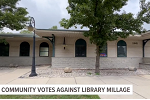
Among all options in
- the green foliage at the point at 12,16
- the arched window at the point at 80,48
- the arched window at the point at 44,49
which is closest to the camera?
the green foliage at the point at 12,16

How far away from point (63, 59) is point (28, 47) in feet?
16.1

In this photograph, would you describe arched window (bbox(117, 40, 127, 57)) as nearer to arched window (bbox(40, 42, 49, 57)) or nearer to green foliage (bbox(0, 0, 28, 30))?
arched window (bbox(40, 42, 49, 57))

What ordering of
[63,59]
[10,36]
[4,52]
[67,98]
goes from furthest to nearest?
[4,52]
[10,36]
[63,59]
[67,98]

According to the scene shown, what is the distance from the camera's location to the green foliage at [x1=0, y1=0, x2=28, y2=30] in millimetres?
8056

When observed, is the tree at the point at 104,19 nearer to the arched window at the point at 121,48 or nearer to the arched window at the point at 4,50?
the arched window at the point at 121,48

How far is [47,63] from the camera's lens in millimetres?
11922

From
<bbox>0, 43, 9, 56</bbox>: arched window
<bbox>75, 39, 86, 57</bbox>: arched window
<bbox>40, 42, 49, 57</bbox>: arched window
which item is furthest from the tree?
<bbox>0, 43, 9, 56</bbox>: arched window

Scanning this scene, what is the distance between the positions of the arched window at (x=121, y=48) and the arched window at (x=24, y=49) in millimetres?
9799

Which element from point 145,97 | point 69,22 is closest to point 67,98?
point 145,97

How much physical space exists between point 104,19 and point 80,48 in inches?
171

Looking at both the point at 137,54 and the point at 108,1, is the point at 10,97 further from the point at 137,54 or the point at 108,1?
the point at 137,54

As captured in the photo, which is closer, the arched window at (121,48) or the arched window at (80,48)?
the arched window at (80,48)

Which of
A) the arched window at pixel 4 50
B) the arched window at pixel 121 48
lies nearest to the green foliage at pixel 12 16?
the arched window at pixel 4 50

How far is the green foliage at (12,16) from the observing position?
8056mm
